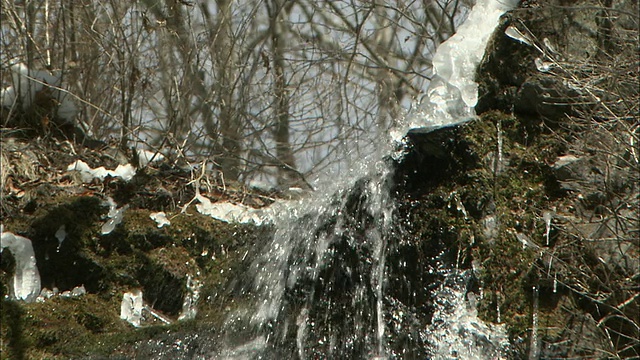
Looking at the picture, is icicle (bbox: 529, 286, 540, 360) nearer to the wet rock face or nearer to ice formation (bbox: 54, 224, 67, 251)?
the wet rock face

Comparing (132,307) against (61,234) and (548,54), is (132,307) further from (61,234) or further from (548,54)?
(548,54)

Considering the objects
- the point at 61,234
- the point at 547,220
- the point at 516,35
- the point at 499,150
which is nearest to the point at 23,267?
the point at 61,234

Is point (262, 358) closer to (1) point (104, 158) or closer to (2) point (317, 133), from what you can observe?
(1) point (104, 158)

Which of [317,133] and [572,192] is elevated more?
[317,133]

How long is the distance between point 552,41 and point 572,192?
3.13ft

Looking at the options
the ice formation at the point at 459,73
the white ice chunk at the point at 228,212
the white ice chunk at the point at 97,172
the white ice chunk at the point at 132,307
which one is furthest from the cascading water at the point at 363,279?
the white ice chunk at the point at 97,172

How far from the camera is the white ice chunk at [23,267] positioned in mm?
4043

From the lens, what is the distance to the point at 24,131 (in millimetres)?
5102

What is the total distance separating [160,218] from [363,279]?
1.53 metres

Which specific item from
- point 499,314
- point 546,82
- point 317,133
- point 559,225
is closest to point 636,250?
point 559,225

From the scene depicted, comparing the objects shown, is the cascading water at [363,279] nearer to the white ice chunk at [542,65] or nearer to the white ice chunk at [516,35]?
the white ice chunk at [516,35]

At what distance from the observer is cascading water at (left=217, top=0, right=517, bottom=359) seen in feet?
11.7

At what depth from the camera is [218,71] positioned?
292 inches

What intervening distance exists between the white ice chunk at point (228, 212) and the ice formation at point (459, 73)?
1.24 meters
